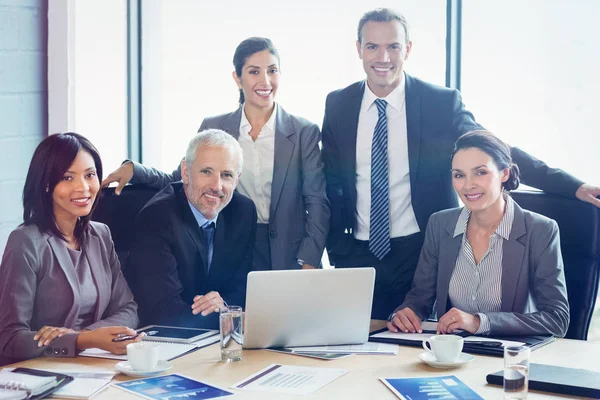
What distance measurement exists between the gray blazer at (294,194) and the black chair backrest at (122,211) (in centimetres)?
11

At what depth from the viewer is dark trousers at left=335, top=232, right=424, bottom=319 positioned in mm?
2895

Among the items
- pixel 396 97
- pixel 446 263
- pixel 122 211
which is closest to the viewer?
pixel 446 263

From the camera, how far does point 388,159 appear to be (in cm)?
292

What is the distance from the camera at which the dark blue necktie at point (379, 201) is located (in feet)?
9.43

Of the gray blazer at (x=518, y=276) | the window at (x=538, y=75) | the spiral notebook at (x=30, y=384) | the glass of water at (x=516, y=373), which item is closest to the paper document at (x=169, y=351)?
the spiral notebook at (x=30, y=384)

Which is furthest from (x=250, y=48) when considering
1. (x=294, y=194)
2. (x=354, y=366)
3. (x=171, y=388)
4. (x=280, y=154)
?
(x=171, y=388)

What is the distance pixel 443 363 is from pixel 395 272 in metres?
1.04

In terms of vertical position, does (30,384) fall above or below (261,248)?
below

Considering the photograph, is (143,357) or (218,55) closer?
(143,357)

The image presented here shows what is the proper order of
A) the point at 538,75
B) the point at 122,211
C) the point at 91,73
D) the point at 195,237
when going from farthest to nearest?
1. the point at 538,75
2. the point at 91,73
3. the point at 122,211
4. the point at 195,237

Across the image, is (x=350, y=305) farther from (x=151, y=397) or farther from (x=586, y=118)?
(x=586, y=118)

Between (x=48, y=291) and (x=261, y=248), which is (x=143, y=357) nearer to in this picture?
(x=48, y=291)

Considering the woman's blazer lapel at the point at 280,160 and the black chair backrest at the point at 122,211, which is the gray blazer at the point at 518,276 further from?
the black chair backrest at the point at 122,211

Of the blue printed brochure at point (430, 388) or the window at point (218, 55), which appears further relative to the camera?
the window at point (218, 55)
